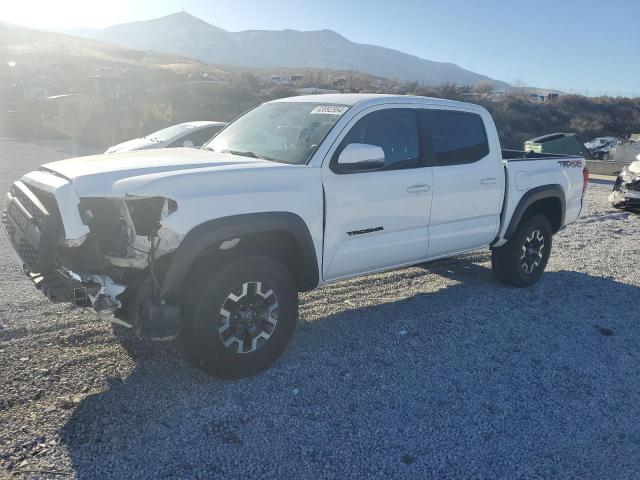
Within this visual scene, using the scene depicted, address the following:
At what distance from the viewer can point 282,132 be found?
4633 mm

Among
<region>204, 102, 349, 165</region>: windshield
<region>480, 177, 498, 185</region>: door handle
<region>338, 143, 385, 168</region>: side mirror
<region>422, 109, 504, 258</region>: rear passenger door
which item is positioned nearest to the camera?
<region>338, 143, 385, 168</region>: side mirror

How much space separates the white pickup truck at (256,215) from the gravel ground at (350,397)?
0.49 m

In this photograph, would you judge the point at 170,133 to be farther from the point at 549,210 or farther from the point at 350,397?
the point at 350,397

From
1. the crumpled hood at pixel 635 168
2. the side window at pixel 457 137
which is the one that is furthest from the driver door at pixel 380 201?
the crumpled hood at pixel 635 168

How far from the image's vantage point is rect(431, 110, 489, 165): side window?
5043mm

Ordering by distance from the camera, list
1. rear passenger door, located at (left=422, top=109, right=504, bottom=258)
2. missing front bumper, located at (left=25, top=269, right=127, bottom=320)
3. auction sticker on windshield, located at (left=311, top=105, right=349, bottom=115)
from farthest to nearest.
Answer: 1. rear passenger door, located at (left=422, top=109, right=504, bottom=258)
2. auction sticker on windshield, located at (left=311, top=105, right=349, bottom=115)
3. missing front bumper, located at (left=25, top=269, right=127, bottom=320)

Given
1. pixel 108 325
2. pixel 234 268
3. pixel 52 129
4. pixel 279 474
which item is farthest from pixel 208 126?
pixel 52 129

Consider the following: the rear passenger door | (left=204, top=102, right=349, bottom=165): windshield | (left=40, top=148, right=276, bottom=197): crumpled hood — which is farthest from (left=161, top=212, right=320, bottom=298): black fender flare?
the rear passenger door

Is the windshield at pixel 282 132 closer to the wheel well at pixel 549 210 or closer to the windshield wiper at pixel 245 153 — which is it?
the windshield wiper at pixel 245 153

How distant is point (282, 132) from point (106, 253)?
1.83m

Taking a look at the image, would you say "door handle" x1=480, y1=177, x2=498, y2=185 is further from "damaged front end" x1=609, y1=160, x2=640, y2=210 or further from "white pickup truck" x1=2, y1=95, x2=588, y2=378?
"damaged front end" x1=609, y1=160, x2=640, y2=210

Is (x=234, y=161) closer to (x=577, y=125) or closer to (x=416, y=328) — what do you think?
(x=416, y=328)

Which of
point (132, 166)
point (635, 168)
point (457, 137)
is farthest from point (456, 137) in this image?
point (635, 168)

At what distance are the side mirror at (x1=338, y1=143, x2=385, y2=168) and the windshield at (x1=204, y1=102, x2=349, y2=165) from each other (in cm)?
27
